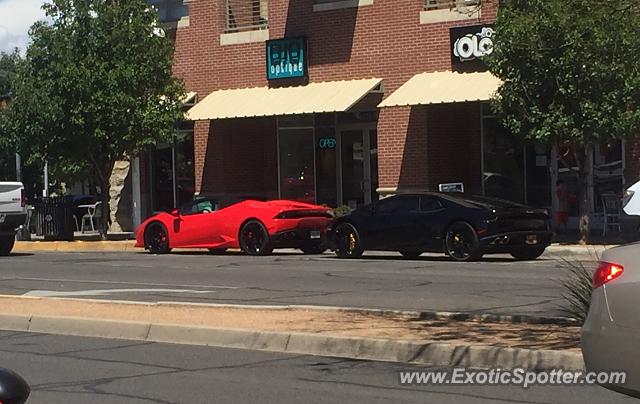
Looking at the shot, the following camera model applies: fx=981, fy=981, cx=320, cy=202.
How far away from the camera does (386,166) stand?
1012 inches

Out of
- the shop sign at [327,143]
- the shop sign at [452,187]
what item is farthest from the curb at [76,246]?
the shop sign at [452,187]

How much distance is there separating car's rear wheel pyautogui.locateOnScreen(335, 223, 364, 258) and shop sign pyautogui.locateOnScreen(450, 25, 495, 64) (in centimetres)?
627

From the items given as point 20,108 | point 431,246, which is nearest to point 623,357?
point 431,246

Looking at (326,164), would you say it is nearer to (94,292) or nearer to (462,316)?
(94,292)

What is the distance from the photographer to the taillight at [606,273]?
5.89 meters

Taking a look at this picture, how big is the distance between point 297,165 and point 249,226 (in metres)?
7.58

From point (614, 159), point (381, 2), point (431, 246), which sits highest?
point (381, 2)

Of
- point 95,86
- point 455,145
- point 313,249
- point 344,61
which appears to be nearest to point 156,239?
point 313,249

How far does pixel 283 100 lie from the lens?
26016 millimetres

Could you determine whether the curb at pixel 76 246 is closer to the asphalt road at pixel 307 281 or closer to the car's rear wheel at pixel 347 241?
the asphalt road at pixel 307 281

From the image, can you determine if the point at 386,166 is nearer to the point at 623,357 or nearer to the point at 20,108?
the point at 20,108

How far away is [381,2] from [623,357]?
2088cm

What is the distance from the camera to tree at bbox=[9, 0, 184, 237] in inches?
978

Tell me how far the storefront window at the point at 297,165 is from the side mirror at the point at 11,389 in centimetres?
2463
